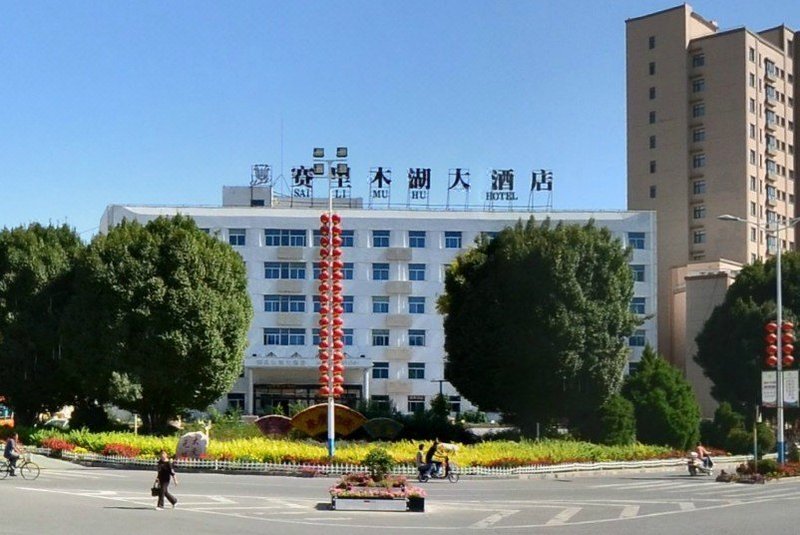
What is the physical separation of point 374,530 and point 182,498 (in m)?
8.76

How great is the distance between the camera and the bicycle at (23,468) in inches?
1566

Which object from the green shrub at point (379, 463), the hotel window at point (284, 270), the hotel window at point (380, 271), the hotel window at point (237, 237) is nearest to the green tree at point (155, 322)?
the green shrub at point (379, 463)

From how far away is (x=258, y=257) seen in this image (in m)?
97.2

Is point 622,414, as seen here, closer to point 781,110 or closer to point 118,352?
point 118,352

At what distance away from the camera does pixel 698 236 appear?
104m

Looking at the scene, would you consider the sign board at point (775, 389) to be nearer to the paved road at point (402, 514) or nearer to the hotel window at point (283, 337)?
the paved road at point (402, 514)

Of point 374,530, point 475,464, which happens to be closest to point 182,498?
point 374,530

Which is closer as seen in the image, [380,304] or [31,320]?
[31,320]

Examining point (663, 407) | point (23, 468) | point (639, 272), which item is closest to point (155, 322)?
point (23, 468)

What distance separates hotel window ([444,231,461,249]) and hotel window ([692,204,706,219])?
21.4m

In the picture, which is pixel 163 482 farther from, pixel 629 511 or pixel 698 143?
pixel 698 143

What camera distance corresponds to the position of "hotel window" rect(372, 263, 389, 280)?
98812mm

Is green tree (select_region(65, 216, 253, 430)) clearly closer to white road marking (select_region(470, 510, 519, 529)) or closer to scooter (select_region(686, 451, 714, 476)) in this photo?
scooter (select_region(686, 451, 714, 476))

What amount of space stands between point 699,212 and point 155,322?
62.7 meters
